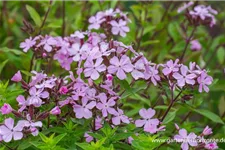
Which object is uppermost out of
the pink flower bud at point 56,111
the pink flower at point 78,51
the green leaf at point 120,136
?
the pink flower at point 78,51

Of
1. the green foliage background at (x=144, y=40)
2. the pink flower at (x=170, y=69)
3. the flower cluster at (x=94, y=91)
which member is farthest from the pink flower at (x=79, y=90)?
the green foliage background at (x=144, y=40)

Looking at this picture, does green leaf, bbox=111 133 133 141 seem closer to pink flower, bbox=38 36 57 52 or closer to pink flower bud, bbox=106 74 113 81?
pink flower bud, bbox=106 74 113 81

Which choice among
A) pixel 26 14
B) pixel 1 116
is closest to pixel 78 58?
pixel 1 116

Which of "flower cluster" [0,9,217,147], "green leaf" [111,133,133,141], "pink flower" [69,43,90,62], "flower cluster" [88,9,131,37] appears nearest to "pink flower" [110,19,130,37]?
"flower cluster" [88,9,131,37]

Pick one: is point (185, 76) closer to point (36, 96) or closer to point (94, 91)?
point (94, 91)

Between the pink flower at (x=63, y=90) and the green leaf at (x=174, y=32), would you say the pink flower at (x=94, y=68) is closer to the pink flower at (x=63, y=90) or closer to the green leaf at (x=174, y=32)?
the pink flower at (x=63, y=90)

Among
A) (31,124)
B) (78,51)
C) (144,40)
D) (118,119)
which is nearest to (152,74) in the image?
(118,119)
